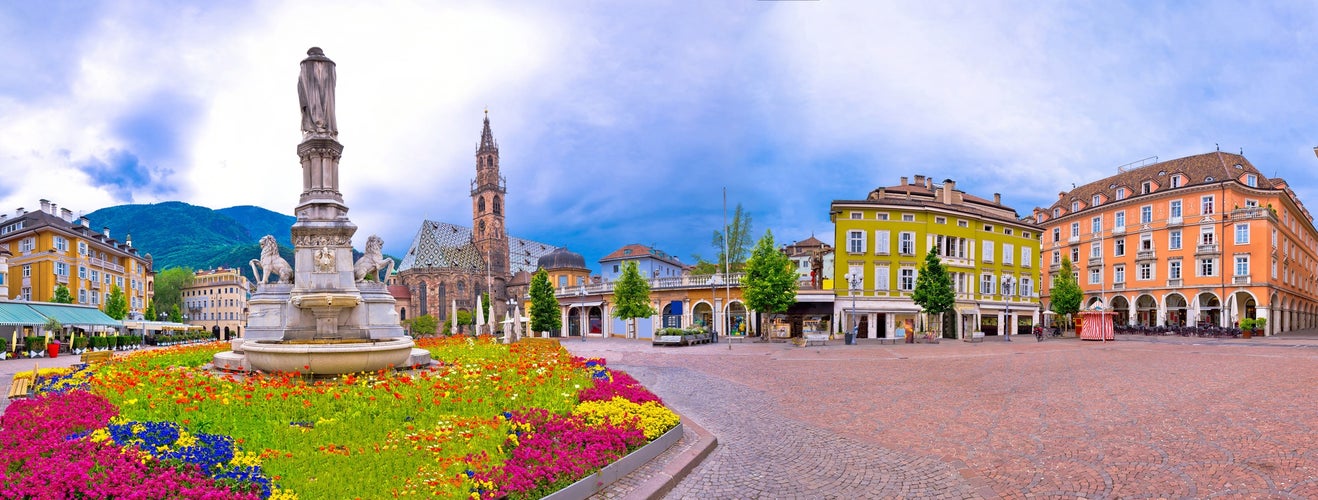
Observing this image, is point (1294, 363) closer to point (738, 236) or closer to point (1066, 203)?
point (738, 236)

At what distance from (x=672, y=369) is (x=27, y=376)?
14820 millimetres

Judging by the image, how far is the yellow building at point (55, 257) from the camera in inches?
1970

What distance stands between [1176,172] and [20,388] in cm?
6958

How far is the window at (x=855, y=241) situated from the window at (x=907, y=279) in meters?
3.46

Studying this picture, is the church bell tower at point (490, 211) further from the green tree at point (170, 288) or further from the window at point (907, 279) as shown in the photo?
the window at point (907, 279)

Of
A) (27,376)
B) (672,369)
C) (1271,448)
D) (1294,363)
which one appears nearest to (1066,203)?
(1294,363)

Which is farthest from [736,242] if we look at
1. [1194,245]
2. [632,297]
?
[1194,245]

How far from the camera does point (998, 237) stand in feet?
157

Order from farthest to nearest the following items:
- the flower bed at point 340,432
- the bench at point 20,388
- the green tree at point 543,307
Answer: the green tree at point 543,307, the bench at point 20,388, the flower bed at point 340,432

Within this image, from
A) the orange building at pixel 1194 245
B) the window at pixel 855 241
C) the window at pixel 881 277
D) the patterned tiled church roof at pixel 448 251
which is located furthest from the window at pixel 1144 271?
the patterned tiled church roof at pixel 448 251

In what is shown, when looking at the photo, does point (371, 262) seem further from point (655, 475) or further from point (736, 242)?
point (736, 242)

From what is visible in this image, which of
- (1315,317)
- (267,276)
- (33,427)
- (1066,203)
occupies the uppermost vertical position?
(1066,203)

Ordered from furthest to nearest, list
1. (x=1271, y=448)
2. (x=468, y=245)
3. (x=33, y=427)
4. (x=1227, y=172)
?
1. (x=468, y=245)
2. (x=1227, y=172)
3. (x=1271, y=448)
4. (x=33, y=427)

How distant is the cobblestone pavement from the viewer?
6.63m
